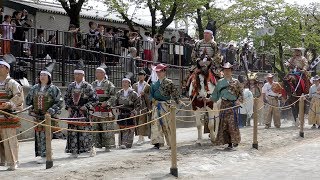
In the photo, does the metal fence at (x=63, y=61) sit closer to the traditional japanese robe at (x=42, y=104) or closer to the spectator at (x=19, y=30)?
the spectator at (x=19, y=30)

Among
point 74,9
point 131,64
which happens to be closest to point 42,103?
point 131,64

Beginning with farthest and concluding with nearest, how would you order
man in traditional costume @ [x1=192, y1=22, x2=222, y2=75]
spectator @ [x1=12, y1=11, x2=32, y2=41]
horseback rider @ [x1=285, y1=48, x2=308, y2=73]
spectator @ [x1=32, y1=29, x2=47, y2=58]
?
horseback rider @ [x1=285, y1=48, x2=308, y2=73], spectator @ [x1=12, y1=11, x2=32, y2=41], spectator @ [x1=32, y1=29, x2=47, y2=58], man in traditional costume @ [x1=192, y1=22, x2=222, y2=75]

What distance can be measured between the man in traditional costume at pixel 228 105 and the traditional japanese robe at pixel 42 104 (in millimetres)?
3727

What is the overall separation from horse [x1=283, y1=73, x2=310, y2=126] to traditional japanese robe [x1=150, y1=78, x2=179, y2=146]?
7.32m

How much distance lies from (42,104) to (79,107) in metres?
0.94

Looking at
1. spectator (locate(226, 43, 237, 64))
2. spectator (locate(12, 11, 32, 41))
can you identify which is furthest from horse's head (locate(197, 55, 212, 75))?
spectator (locate(226, 43, 237, 64))

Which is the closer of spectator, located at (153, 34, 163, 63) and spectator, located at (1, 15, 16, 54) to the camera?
spectator, located at (1, 15, 16, 54)

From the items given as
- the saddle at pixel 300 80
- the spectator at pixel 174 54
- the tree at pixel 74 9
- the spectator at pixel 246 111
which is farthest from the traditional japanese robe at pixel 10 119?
the spectator at pixel 174 54

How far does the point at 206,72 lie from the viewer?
46.3ft

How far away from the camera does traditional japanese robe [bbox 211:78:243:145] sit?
13.3 m

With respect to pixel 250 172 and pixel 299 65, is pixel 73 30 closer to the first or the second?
pixel 299 65

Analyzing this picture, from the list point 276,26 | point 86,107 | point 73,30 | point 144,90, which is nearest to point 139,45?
point 73,30

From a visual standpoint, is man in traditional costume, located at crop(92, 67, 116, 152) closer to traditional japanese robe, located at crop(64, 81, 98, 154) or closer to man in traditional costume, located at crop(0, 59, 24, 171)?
traditional japanese robe, located at crop(64, 81, 98, 154)

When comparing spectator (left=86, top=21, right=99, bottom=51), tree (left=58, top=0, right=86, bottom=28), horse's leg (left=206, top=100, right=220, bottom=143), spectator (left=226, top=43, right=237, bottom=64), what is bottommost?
horse's leg (left=206, top=100, right=220, bottom=143)
